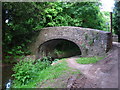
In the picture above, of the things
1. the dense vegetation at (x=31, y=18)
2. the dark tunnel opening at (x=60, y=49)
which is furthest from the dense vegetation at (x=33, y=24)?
the dark tunnel opening at (x=60, y=49)

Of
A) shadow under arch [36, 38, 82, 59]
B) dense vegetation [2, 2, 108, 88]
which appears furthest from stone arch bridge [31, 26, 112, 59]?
shadow under arch [36, 38, 82, 59]

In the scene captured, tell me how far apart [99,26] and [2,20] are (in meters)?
8.76

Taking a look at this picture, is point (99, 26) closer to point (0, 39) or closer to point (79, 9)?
point (79, 9)

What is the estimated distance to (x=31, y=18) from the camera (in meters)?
8.47

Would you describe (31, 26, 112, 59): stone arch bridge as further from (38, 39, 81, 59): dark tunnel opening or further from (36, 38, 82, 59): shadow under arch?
(38, 39, 81, 59): dark tunnel opening

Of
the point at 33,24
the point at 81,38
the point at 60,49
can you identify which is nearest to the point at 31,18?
the point at 33,24

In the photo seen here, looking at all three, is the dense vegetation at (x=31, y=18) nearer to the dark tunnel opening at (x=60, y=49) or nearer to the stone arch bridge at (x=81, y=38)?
the stone arch bridge at (x=81, y=38)

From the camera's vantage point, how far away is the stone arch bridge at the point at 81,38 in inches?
306

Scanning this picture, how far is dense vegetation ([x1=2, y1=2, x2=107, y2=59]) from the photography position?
7.49 m

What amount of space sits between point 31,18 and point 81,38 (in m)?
3.59

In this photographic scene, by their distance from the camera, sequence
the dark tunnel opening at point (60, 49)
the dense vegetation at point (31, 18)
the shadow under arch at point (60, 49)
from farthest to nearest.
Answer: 1. the dark tunnel opening at point (60, 49)
2. the shadow under arch at point (60, 49)
3. the dense vegetation at point (31, 18)

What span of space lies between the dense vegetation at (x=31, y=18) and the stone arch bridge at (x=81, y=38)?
75 centimetres

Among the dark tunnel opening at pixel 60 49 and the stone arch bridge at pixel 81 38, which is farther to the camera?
the dark tunnel opening at pixel 60 49

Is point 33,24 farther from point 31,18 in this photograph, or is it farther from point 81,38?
point 81,38
